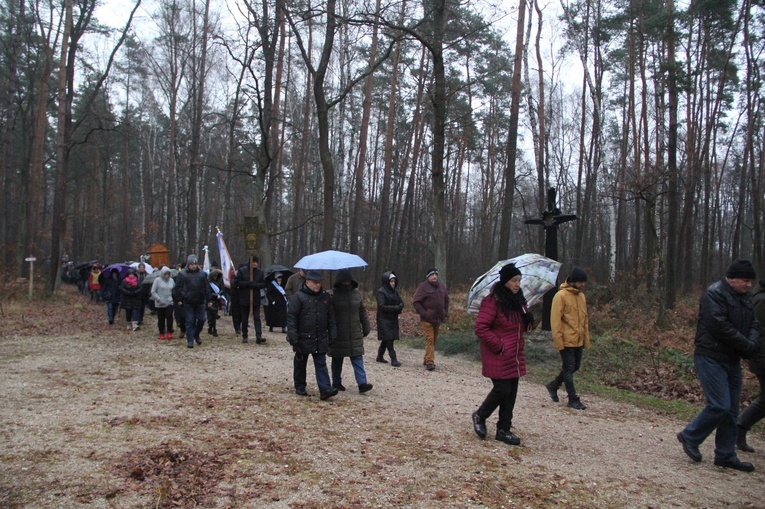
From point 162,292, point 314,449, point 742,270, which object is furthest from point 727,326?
point 162,292

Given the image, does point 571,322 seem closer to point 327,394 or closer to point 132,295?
point 327,394

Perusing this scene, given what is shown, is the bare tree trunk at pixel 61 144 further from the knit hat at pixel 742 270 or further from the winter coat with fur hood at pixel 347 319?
the knit hat at pixel 742 270

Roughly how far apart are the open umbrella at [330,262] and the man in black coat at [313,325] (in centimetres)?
33

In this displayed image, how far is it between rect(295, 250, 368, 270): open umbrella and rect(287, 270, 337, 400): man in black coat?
33 cm

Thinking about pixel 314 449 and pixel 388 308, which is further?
pixel 388 308

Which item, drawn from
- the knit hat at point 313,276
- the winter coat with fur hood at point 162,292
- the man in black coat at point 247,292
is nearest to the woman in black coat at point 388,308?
the knit hat at point 313,276

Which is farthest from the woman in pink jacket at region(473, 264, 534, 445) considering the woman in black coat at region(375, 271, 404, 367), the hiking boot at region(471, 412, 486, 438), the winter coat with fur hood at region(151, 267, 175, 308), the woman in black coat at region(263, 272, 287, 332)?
the woman in black coat at region(263, 272, 287, 332)

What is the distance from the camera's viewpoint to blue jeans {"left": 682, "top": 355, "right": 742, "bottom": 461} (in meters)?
5.55

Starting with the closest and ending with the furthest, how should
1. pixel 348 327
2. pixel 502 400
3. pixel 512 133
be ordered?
pixel 502 400, pixel 348 327, pixel 512 133

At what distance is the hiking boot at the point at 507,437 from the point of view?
612 centimetres

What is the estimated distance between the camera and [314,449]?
18.9 feet

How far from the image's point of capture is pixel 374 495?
4.66 meters

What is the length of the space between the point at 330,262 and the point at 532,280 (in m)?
6.35

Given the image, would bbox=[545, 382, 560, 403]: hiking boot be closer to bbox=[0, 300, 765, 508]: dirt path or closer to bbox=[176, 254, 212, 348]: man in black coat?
bbox=[0, 300, 765, 508]: dirt path
